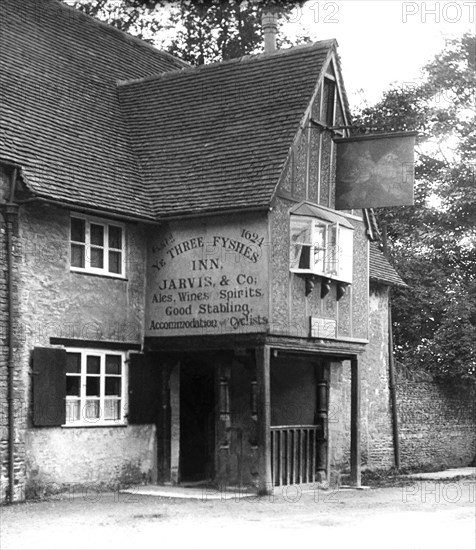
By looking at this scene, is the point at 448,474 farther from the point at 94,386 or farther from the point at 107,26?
the point at 107,26

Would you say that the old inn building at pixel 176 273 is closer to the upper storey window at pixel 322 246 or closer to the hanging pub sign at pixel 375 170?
the upper storey window at pixel 322 246

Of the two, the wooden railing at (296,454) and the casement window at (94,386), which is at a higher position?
the casement window at (94,386)

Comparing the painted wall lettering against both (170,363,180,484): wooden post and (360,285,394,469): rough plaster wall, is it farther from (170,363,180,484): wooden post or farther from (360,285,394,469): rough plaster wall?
(360,285,394,469): rough plaster wall

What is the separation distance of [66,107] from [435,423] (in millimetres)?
14338

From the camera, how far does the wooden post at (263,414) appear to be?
20.1 meters

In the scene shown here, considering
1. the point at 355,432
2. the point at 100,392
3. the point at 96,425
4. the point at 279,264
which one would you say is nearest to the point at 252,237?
the point at 279,264

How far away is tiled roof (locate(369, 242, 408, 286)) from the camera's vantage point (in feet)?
91.0

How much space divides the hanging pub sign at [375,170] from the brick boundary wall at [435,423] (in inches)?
323

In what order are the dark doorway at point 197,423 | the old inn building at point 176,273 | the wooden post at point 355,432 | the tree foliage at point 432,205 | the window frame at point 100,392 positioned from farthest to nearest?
the tree foliage at point 432,205, the wooden post at point 355,432, the dark doorway at point 197,423, the window frame at point 100,392, the old inn building at point 176,273

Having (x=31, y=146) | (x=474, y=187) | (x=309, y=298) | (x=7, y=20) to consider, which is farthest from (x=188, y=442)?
Answer: (x=474, y=187)

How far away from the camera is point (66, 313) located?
19766mm

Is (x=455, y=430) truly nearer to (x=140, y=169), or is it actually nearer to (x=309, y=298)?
(x=309, y=298)

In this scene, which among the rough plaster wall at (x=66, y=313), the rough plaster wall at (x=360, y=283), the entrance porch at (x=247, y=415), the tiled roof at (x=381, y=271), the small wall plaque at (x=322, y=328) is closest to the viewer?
the rough plaster wall at (x=66, y=313)

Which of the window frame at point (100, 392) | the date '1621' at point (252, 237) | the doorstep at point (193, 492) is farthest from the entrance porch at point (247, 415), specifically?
the date '1621' at point (252, 237)
